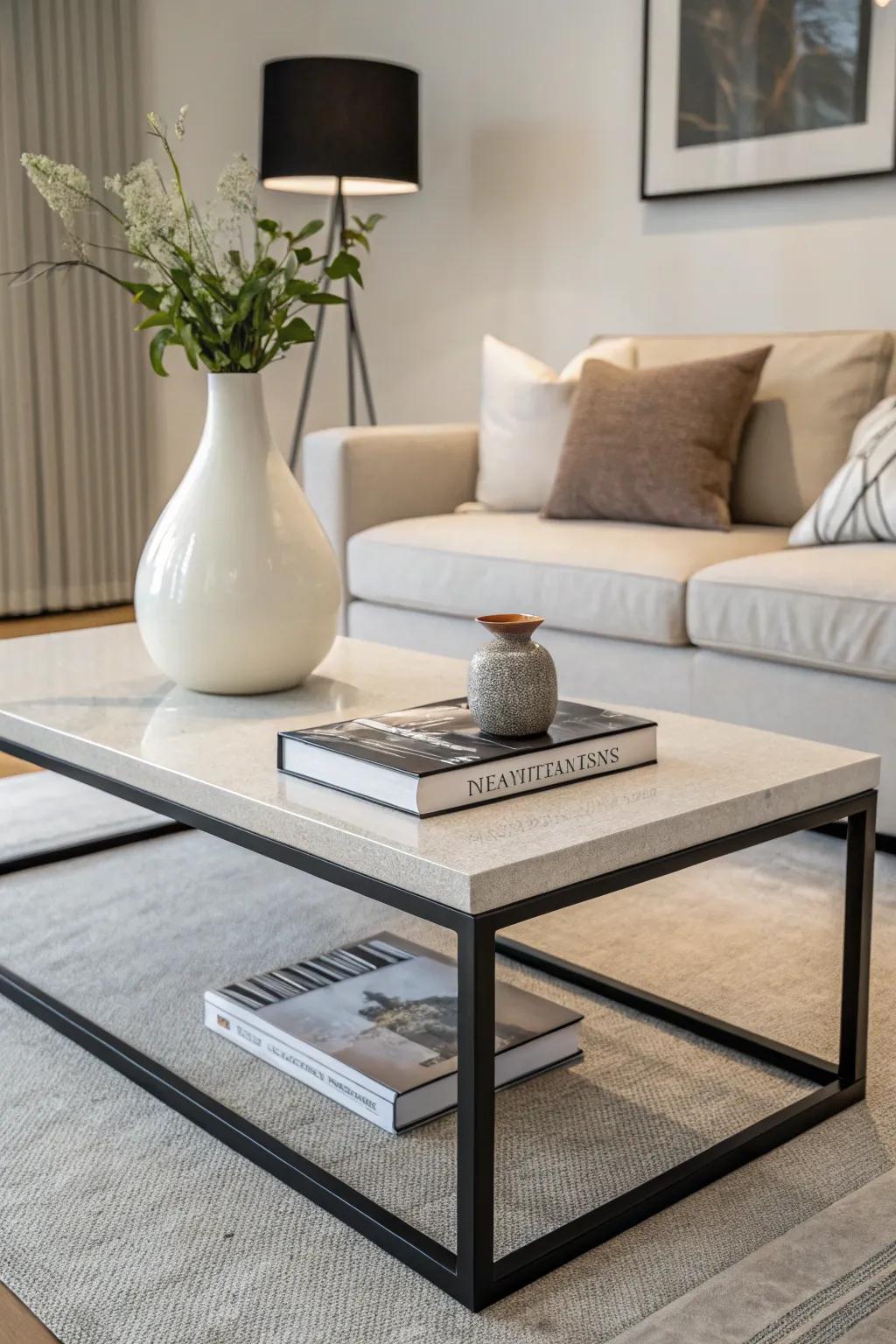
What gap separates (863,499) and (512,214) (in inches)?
90.5

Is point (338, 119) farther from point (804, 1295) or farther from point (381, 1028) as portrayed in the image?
point (804, 1295)

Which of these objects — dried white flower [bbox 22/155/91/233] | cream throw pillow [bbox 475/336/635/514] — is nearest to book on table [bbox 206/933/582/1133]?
dried white flower [bbox 22/155/91/233]

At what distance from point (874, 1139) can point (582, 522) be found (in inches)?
74.1

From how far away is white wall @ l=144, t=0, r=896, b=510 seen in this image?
3715mm

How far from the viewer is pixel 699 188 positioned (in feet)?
12.6

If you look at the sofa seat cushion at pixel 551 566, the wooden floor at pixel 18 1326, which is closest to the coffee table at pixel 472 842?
the wooden floor at pixel 18 1326

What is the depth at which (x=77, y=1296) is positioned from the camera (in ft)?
3.81

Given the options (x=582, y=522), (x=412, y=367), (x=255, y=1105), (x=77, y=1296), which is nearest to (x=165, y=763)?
(x=255, y=1105)

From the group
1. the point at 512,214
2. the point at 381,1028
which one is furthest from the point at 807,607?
the point at 512,214

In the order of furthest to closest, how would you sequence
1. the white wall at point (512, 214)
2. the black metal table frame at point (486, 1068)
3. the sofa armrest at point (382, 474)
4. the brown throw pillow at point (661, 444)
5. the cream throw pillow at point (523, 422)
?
the white wall at point (512, 214)
the cream throw pillow at point (523, 422)
the sofa armrest at point (382, 474)
the brown throw pillow at point (661, 444)
the black metal table frame at point (486, 1068)

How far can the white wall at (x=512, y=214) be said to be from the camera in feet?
12.2

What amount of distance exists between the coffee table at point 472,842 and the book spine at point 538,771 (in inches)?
0.5

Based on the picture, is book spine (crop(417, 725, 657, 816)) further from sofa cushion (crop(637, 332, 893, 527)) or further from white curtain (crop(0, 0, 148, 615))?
white curtain (crop(0, 0, 148, 615))

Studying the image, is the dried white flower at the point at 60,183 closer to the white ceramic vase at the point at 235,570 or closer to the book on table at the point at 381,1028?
the white ceramic vase at the point at 235,570
